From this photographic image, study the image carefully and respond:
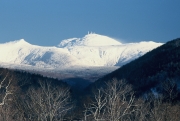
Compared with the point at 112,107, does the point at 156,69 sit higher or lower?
higher

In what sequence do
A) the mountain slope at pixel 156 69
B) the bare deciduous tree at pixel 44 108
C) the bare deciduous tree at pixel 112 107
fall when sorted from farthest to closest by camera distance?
the mountain slope at pixel 156 69, the bare deciduous tree at pixel 44 108, the bare deciduous tree at pixel 112 107

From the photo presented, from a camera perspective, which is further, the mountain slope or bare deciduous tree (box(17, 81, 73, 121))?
the mountain slope

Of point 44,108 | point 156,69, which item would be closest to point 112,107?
point 44,108

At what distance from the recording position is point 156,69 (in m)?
154

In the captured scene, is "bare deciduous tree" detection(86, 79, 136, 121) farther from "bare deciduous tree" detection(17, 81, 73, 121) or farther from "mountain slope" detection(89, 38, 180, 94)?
"mountain slope" detection(89, 38, 180, 94)

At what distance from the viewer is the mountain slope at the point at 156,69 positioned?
457 ft

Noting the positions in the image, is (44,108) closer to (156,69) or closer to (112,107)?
(112,107)

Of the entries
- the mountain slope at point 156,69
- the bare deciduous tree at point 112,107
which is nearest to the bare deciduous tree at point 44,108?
the bare deciduous tree at point 112,107

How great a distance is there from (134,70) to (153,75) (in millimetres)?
27119

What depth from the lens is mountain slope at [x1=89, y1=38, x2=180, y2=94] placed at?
139312 millimetres

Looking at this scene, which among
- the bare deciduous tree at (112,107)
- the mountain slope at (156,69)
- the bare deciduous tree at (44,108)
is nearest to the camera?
the bare deciduous tree at (112,107)

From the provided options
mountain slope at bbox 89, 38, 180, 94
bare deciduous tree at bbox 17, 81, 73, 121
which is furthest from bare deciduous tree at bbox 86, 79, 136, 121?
mountain slope at bbox 89, 38, 180, 94

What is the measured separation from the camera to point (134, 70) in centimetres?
17662

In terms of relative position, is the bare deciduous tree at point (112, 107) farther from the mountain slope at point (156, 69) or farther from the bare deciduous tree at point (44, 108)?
the mountain slope at point (156, 69)
